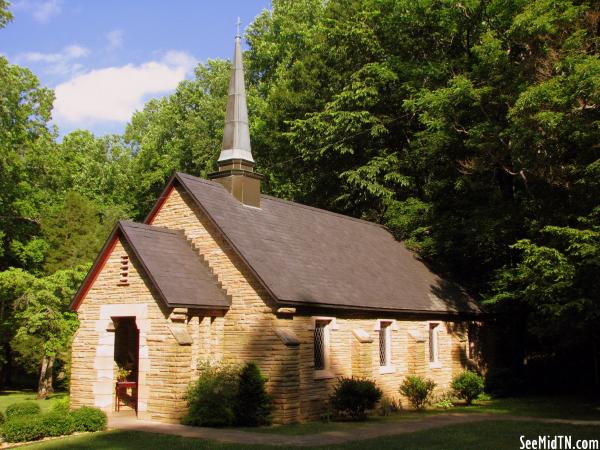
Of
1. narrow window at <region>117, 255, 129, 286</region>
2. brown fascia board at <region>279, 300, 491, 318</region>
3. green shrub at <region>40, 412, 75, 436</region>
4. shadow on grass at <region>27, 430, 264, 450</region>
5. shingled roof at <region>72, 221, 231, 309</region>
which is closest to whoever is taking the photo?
shadow on grass at <region>27, 430, 264, 450</region>

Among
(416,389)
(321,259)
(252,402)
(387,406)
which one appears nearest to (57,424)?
(252,402)

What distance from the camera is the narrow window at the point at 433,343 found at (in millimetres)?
24781

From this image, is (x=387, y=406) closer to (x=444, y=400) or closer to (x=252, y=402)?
(x=444, y=400)

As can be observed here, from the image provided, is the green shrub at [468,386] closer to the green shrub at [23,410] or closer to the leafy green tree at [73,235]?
the green shrub at [23,410]

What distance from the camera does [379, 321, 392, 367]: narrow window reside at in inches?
872


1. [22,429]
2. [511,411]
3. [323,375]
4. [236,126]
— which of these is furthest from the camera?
[236,126]

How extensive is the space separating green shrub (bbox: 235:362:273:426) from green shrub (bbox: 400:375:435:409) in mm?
6699

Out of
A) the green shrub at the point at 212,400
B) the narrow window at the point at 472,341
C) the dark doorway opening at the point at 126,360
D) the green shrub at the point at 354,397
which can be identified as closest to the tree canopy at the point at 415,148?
the narrow window at the point at 472,341

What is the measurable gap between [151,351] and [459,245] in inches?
620

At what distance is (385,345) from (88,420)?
10.5m

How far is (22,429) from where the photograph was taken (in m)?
14.7

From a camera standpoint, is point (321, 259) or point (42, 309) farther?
point (42, 309)

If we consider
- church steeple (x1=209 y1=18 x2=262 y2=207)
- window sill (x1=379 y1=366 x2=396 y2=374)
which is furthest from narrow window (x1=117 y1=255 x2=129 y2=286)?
window sill (x1=379 y1=366 x2=396 y2=374)

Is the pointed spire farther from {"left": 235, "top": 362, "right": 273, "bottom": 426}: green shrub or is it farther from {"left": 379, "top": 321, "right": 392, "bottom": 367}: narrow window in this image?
{"left": 235, "top": 362, "right": 273, "bottom": 426}: green shrub
